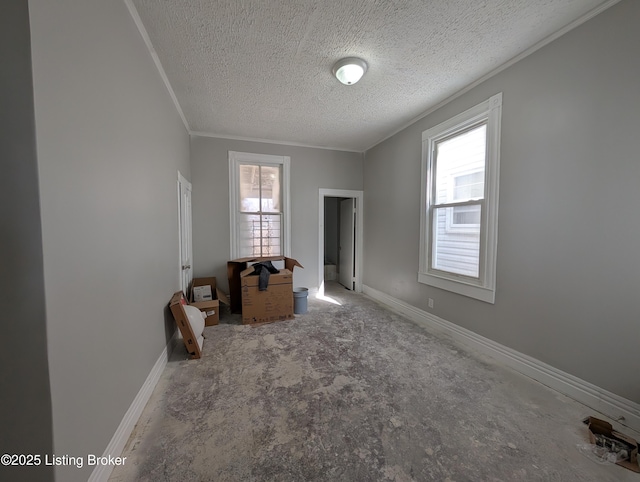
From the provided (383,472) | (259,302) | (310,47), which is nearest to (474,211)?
(310,47)

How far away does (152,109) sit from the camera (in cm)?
214

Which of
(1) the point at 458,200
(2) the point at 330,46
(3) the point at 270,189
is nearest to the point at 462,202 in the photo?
(1) the point at 458,200

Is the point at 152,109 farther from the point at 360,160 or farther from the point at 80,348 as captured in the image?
the point at 360,160

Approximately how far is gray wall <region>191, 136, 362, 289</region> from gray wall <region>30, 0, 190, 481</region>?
2.08 metres

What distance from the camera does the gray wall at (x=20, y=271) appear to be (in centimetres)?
83

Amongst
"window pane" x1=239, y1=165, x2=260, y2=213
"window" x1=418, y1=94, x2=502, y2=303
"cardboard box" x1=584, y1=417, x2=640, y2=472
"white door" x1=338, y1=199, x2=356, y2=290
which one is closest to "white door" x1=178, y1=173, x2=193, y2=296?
"window pane" x1=239, y1=165, x2=260, y2=213

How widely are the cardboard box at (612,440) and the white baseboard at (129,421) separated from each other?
111 inches

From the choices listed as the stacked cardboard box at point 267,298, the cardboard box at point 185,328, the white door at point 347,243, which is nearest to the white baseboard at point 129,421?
the cardboard box at point 185,328

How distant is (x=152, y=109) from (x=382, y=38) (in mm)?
2101

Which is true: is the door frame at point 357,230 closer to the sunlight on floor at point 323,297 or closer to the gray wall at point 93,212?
the sunlight on floor at point 323,297

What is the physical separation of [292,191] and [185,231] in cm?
195

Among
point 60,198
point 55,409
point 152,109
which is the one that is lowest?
point 55,409

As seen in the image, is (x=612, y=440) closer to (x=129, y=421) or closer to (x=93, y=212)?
(x=129, y=421)

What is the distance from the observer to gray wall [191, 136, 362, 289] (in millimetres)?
4070
